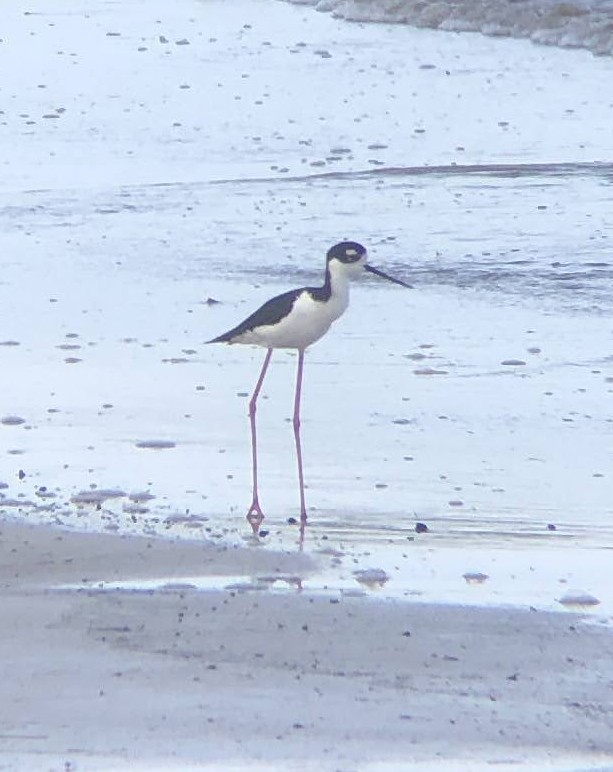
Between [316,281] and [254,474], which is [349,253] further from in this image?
[316,281]

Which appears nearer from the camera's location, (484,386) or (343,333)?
(484,386)

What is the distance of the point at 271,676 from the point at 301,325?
104 inches

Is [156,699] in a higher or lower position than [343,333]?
higher

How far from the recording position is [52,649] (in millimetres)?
5480

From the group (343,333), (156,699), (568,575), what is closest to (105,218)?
(343,333)

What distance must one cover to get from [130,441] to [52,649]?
2194 mm

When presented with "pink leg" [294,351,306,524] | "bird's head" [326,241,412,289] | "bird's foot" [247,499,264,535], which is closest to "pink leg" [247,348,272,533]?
"bird's foot" [247,499,264,535]

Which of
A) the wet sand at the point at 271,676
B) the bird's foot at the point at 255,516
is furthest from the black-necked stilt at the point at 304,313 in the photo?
the wet sand at the point at 271,676

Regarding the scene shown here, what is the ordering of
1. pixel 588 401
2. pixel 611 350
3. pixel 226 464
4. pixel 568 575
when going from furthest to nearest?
pixel 611 350
pixel 588 401
pixel 226 464
pixel 568 575

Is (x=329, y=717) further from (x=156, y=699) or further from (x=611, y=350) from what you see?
(x=611, y=350)

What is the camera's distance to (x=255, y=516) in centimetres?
690

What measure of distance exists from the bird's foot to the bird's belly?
0.95 meters

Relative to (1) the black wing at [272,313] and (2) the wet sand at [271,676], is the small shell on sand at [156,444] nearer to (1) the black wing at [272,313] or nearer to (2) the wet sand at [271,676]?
(1) the black wing at [272,313]

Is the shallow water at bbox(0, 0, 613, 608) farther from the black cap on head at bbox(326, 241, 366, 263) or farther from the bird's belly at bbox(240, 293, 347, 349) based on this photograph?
the black cap on head at bbox(326, 241, 366, 263)
